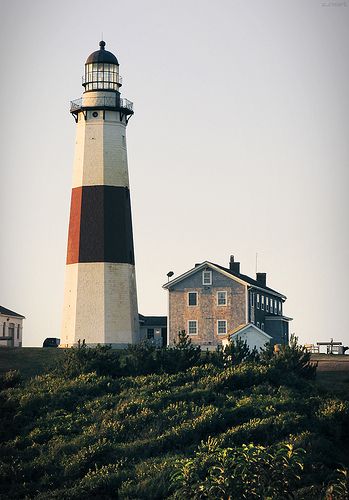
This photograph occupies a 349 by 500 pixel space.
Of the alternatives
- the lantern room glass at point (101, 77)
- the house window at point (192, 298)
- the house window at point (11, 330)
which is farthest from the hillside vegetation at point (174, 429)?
the house window at point (11, 330)

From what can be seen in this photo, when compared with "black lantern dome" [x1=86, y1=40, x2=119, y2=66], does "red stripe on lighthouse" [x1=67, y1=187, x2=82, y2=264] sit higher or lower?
lower

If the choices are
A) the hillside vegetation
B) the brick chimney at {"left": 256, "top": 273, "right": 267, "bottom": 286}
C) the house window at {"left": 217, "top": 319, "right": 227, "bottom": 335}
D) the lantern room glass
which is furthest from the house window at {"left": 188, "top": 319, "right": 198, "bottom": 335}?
the hillside vegetation

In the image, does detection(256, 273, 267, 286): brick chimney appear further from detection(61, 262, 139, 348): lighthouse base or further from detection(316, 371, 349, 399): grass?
detection(316, 371, 349, 399): grass

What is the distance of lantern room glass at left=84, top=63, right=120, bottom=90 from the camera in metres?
75.0

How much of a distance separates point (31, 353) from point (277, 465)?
3022 centimetres

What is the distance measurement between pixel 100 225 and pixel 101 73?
988 centimetres

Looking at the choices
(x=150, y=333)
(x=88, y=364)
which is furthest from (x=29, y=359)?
(x=150, y=333)

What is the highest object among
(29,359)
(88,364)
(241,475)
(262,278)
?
(262,278)

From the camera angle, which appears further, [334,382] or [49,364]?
[49,364]

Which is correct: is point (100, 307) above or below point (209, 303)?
below

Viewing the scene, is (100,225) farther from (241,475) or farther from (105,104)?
(241,475)

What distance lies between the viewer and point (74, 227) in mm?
72625

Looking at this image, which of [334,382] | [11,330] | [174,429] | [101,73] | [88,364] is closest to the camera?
[174,429]

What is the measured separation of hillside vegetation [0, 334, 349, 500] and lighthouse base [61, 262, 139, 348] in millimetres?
9652
